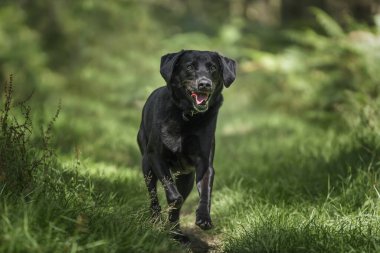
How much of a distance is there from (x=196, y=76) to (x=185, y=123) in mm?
380

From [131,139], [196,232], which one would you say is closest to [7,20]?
[131,139]

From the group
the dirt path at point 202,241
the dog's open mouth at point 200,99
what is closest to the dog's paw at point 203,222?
the dirt path at point 202,241

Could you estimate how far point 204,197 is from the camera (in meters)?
4.13

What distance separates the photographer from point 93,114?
10328mm

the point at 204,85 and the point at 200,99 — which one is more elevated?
the point at 204,85

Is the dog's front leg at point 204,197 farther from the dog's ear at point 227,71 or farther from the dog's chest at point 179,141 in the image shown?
the dog's ear at point 227,71

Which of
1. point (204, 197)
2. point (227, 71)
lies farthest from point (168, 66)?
point (204, 197)

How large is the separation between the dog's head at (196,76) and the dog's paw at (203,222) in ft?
2.60

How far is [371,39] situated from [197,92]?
5049mm

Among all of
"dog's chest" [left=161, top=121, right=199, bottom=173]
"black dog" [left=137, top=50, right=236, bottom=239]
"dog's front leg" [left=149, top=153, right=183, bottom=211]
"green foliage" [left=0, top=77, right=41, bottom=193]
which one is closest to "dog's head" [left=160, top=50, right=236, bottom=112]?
"black dog" [left=137, top=50, right=236, bottom=239]

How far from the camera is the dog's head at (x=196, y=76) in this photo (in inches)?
165

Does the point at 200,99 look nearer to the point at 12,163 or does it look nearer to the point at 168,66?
the point at 168,66

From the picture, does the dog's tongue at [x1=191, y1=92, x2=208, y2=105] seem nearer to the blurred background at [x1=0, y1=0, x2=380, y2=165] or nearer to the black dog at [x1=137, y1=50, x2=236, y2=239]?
the black dog at [x1=137, y1=50, x2=236, y2=239]

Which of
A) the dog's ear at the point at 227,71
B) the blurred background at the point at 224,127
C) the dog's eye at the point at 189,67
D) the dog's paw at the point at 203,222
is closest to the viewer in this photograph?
the blurred background at the point at 224,127
